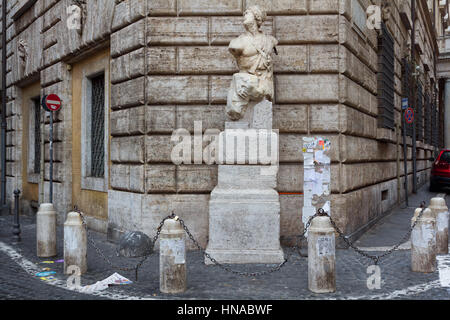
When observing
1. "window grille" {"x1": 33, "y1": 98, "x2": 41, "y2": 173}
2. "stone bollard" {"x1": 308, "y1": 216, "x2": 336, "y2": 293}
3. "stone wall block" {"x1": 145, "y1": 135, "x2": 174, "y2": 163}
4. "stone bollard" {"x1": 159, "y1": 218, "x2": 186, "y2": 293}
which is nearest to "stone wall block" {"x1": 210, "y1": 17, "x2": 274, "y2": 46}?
"stone wall block" {"x1": 145, "y1": 135, "x2": 174, "y2": 163}

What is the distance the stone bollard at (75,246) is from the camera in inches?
236

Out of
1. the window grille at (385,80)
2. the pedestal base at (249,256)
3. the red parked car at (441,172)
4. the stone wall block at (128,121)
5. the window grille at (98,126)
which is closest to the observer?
the pedestal base at (249,256)

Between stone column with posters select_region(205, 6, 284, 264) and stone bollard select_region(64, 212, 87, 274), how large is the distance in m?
1.79

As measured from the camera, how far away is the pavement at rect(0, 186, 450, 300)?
4.96m

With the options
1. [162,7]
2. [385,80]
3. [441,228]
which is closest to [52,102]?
[162,7]

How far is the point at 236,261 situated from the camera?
6.48 metres

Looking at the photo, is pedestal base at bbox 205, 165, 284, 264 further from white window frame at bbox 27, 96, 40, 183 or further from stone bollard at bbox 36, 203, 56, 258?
white window frame at bbox 27, 96, 40, 183

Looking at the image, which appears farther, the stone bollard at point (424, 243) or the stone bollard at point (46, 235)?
the stone bollard at point (46, 235)

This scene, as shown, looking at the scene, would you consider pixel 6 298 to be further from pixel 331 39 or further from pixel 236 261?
pixel 331 39

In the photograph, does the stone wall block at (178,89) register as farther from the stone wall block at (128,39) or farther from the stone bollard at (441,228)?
the stone bollard at (441,228)

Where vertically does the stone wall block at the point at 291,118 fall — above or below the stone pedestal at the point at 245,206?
above


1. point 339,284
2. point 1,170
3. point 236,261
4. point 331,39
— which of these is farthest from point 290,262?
point 1,170

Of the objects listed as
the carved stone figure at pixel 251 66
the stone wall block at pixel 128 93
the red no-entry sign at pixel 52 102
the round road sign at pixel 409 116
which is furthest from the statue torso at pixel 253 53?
the round road sign at pixel 409 116

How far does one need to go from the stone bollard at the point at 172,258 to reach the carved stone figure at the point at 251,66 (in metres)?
2.47
